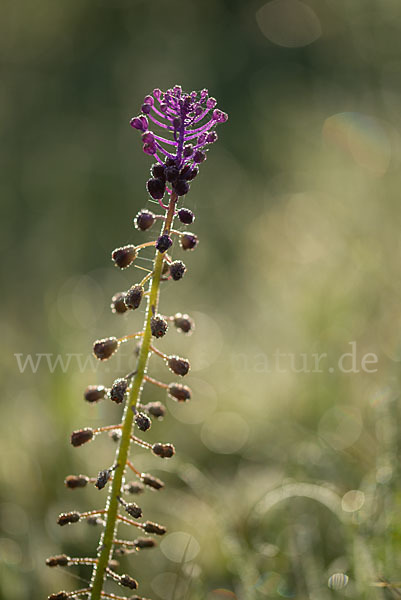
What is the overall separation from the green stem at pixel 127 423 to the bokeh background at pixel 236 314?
45cm

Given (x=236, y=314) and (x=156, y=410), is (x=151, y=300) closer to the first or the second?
(x=156, y=410)

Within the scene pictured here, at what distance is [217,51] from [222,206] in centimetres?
657

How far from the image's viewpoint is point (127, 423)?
1.41 m

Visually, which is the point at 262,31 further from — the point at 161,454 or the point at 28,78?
the point at 161,454

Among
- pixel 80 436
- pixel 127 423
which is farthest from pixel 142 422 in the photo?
pixel 80 436

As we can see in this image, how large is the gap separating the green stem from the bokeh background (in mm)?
→ 448

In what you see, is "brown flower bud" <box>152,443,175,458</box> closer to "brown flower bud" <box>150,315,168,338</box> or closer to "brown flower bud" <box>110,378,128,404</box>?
"brown flower bud" <box>110,378,128,404</box>

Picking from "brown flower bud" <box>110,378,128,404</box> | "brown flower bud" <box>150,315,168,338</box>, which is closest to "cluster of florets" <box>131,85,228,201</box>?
"brown flower bud" <box>150,315,168,338</box>

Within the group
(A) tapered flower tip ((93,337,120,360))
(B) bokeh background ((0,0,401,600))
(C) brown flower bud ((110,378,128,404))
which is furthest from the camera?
(B) bokeh background ((0,0,401,600))

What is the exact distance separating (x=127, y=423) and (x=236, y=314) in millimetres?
3573

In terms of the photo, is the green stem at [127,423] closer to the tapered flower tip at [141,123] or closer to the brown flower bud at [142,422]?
the brown flower bud at [142,422]

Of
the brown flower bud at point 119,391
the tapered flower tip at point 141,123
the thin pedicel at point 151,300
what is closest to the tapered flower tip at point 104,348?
the thin pedicel at point 151,300

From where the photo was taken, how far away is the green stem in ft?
4.59

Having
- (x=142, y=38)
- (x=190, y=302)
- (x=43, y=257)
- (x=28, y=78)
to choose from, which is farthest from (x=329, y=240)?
(x=142, y=38)
